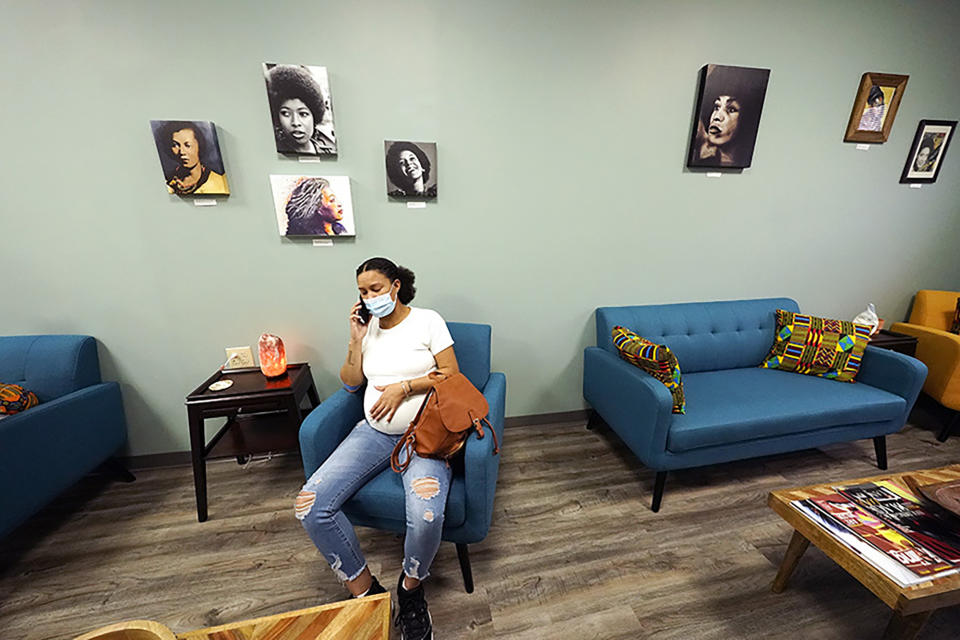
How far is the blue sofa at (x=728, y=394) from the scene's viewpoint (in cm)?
163

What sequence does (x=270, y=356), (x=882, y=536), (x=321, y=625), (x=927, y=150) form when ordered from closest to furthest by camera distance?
1. (x=321, y=625)
2. (x=882, y=536)
3. (x=270, y=356)
4. (x=927, y=150)

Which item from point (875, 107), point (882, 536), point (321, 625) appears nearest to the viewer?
point (321, 625)

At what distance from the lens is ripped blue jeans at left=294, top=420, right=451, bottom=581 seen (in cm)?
114

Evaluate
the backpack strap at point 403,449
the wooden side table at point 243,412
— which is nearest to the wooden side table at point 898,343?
the backpack strap at point 403,449

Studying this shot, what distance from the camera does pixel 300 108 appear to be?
167cm

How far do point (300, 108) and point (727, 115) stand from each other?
2.33 meters

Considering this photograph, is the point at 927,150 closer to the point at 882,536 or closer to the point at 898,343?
the point at 898,343

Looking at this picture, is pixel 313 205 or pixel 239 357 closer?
pixel 313 205

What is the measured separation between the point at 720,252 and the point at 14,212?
3823 millimetres

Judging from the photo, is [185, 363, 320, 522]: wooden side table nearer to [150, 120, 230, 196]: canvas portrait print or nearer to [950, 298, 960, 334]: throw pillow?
[150, 120, 230, 196]: canvas portrait print

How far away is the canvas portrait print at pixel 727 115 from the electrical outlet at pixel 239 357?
279 centimetres

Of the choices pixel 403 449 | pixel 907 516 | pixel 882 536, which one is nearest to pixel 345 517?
pixel 403 449

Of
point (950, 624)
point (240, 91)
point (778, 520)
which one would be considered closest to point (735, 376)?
point (778, 520)

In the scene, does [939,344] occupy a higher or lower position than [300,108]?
lower
